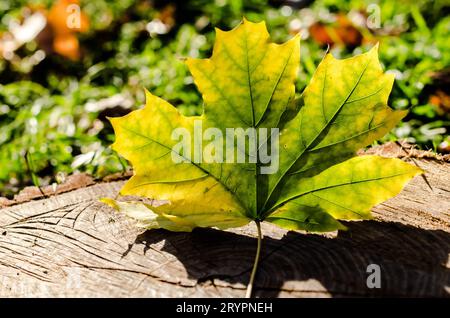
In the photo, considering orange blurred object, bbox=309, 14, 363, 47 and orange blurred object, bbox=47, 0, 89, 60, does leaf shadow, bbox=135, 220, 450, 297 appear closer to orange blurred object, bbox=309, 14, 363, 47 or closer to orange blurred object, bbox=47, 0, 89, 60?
orange blurred object, bbox=309, 14, 363, 47

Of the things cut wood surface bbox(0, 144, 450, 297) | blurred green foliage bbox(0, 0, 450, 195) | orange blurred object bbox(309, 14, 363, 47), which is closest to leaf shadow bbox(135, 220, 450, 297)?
cut wood surface bbox(0, 144, 450, 297)

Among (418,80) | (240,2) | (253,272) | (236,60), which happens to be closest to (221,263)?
(253,272)

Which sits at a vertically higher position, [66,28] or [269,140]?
[66,28]

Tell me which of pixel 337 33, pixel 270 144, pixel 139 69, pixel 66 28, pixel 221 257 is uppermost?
pixel 66 28

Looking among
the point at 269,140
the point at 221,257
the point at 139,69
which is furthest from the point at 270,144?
the point at 139,69

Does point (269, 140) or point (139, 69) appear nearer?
point (269, 140)

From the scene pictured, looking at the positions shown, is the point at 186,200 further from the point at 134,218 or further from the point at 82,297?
the point at 82,297

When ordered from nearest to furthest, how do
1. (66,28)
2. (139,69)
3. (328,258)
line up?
1. (328,258)
2. (139,69)
3. (66,28)

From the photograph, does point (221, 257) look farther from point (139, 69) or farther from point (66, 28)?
point (66, 28)
